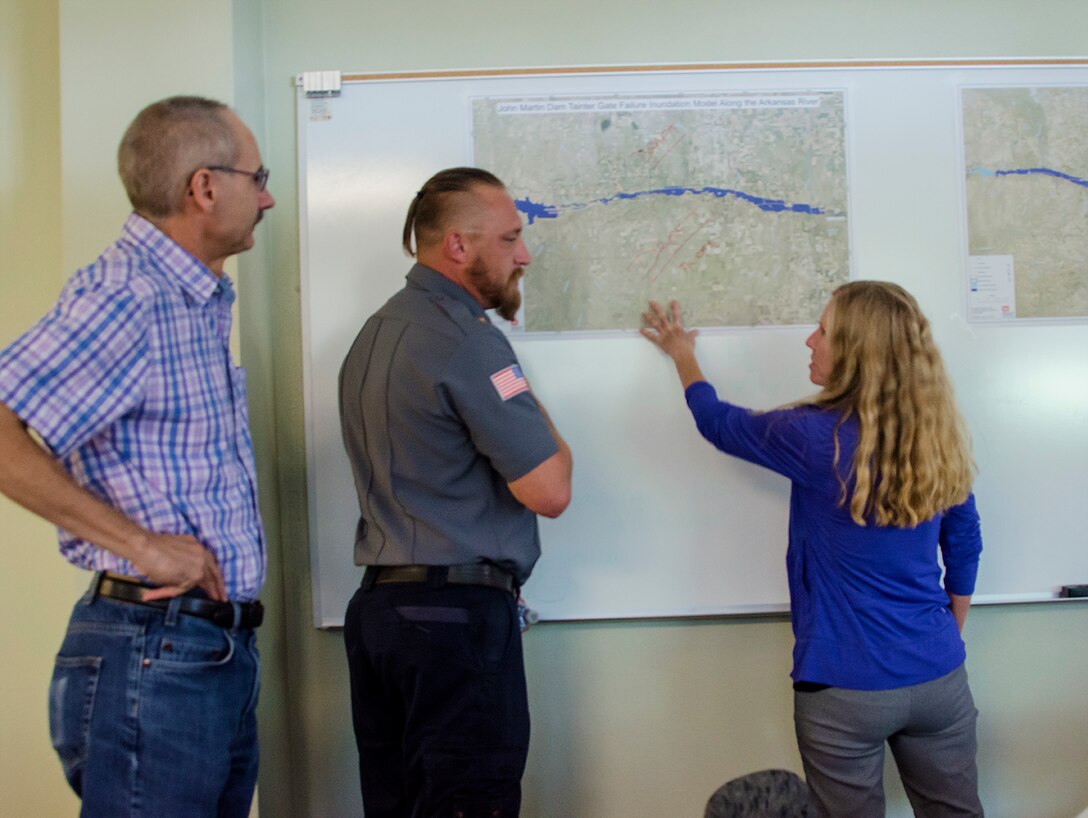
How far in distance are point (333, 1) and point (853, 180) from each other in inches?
51.7

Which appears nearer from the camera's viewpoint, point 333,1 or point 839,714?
point 839,714

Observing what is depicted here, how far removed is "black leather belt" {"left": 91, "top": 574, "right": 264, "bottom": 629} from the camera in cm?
130

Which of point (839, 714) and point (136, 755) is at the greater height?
point (136, 755)

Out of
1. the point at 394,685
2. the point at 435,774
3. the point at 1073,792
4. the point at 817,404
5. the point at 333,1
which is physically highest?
the point at 333,1

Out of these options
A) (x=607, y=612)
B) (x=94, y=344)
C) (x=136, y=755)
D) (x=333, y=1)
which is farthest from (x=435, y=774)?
(x=333, y=1)

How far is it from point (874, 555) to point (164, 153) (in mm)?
1403

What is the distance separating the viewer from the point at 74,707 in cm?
128

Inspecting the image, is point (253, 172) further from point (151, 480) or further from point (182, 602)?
point (182, 602)

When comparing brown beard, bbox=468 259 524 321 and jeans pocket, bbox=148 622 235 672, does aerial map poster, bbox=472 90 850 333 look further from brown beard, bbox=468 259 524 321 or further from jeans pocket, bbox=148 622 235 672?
jeans pocket, bbox=148 622 235 672

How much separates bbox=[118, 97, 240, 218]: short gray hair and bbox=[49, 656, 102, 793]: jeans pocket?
635mm

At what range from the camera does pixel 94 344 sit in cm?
125

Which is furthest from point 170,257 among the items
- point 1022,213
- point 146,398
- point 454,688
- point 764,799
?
point 1022,213

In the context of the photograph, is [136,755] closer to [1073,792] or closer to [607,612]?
[607,612]

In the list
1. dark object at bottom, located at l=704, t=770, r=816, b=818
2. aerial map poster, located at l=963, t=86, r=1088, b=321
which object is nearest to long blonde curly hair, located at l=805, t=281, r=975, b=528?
aerial map poster, located at l=963, t=86, r=1088, b=321
